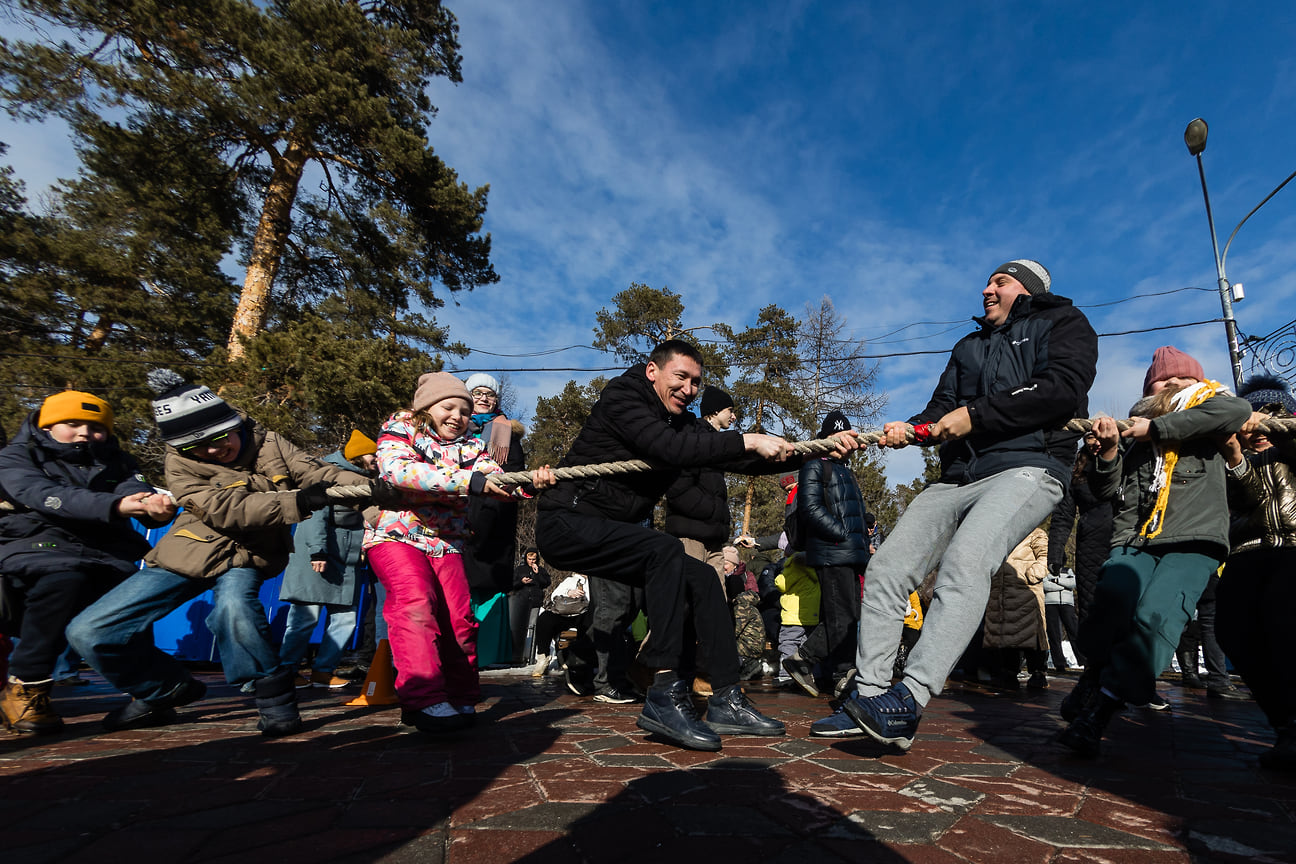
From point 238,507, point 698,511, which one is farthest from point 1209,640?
point 238,507

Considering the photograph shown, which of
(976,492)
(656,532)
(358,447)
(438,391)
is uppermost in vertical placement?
(438,391)

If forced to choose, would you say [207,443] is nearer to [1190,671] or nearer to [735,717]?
[735,717]

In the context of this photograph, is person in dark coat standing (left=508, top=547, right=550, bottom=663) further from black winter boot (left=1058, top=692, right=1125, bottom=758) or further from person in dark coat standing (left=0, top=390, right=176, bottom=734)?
black winter boot (left=1058, top=692, right=1125, bottom=758)

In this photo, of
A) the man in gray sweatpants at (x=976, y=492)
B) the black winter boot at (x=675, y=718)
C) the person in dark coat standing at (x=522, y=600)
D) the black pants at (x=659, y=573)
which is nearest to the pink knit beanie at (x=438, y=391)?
the black pants at (x=659, y=573)

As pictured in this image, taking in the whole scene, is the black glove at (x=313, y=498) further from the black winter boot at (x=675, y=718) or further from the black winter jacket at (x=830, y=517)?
the black winter jacket at (x=830, y=517)

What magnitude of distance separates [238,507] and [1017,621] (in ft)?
19.6

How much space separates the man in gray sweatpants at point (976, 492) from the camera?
2783mm

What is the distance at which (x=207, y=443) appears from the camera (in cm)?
346

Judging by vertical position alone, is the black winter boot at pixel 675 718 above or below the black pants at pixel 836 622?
below

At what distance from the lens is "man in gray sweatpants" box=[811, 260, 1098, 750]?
9.13 ft

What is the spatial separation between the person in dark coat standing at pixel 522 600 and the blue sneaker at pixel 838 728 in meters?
5.36

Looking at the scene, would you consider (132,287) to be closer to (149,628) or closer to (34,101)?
(34,101)

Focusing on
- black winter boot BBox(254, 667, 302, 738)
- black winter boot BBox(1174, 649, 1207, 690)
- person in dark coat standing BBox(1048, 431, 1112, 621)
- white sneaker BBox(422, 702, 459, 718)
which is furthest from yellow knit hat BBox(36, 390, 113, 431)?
black winter boot BBox(1174, 649, 1207, 690)

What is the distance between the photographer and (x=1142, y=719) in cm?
421
